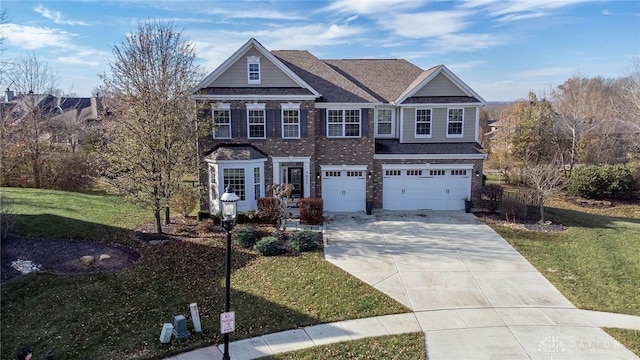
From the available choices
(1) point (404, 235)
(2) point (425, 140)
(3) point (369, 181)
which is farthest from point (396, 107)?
(1) point (404, 235)

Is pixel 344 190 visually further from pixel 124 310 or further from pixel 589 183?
pixel 589 183

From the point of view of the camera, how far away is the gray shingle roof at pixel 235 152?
1816 centimetres

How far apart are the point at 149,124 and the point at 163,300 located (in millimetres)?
7118

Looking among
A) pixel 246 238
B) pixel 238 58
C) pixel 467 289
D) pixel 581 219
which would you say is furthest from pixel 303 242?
pixel 581 219

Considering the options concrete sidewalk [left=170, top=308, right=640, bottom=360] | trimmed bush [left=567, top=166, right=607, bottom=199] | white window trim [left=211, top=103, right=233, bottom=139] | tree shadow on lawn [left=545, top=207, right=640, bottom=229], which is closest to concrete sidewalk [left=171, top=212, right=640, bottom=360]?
concrete sidewalk [left=170, top=308, right=640, bottom=360]

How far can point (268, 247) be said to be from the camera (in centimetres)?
1378

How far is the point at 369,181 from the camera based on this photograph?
20.1 metres

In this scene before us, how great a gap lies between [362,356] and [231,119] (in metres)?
13.7

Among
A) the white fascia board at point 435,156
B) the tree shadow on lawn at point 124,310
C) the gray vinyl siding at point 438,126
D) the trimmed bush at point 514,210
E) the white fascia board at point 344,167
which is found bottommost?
the tree shadow on lawn at point 124,310

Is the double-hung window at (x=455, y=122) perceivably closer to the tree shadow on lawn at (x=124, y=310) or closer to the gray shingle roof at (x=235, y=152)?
the gray shingle roof at (x=235, y=152)

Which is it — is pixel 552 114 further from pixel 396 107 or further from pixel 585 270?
pixel 585 270

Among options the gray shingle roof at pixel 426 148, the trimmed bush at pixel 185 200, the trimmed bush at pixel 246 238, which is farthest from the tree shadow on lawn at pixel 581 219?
the trimmed bush at pixel 185 200

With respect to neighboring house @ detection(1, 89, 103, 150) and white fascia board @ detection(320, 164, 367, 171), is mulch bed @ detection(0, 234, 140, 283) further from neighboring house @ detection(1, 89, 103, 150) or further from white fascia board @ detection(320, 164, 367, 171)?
neighboring house @ detection(1, 89, 103, 150)

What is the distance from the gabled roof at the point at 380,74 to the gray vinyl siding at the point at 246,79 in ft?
16.4
